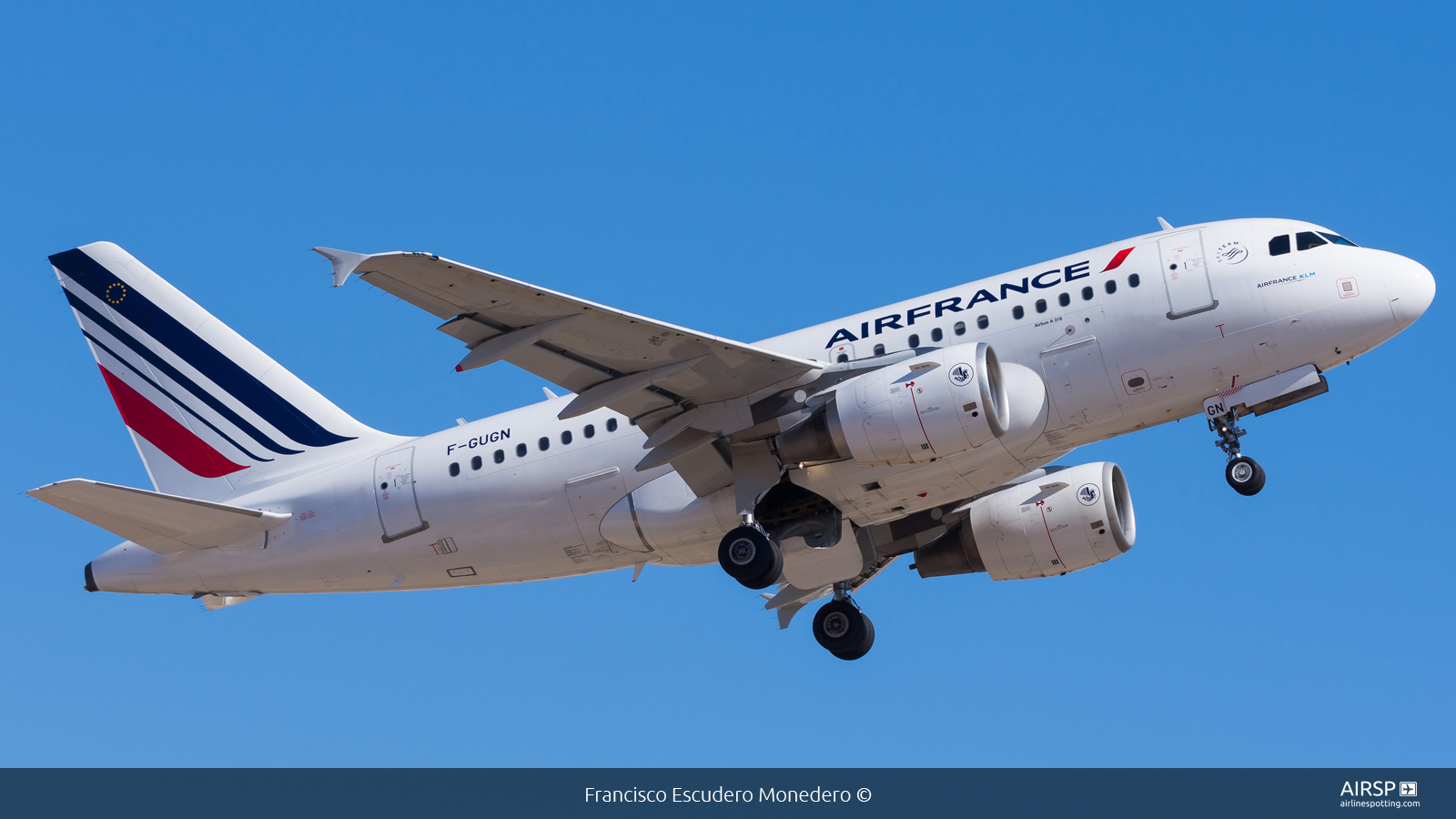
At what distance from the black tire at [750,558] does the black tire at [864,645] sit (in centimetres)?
571

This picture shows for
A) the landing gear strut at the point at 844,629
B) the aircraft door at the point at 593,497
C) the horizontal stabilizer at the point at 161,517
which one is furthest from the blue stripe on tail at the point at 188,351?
the landing gear strut at the point at 844,629

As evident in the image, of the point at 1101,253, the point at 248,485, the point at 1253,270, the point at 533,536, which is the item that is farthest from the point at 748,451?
the point at 248,485

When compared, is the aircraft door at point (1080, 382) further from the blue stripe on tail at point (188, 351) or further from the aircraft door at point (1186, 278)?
the blue stripe on tail at point (188, 351)

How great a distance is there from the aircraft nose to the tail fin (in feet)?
64.6

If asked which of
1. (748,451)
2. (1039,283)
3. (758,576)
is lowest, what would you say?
(758,576)

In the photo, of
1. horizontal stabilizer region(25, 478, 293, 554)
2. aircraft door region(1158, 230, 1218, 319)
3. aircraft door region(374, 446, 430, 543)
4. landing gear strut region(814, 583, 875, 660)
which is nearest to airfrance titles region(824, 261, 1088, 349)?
aircraft door region(1158, 230, 1218, 319)

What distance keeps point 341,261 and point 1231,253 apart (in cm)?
1506

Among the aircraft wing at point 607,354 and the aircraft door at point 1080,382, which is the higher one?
the aircraft door at point 1080,382

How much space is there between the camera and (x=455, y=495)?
28.8 metres

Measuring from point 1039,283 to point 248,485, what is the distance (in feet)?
55.9

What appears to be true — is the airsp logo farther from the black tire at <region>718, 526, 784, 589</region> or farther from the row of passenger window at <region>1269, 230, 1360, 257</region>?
the black tire at <region>718, 526, 784, 589</region>

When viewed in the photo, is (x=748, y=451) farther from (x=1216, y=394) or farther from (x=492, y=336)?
(x=1216, y=394)

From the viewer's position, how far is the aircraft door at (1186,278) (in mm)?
25562

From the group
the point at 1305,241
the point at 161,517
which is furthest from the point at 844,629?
the point at 161,517
